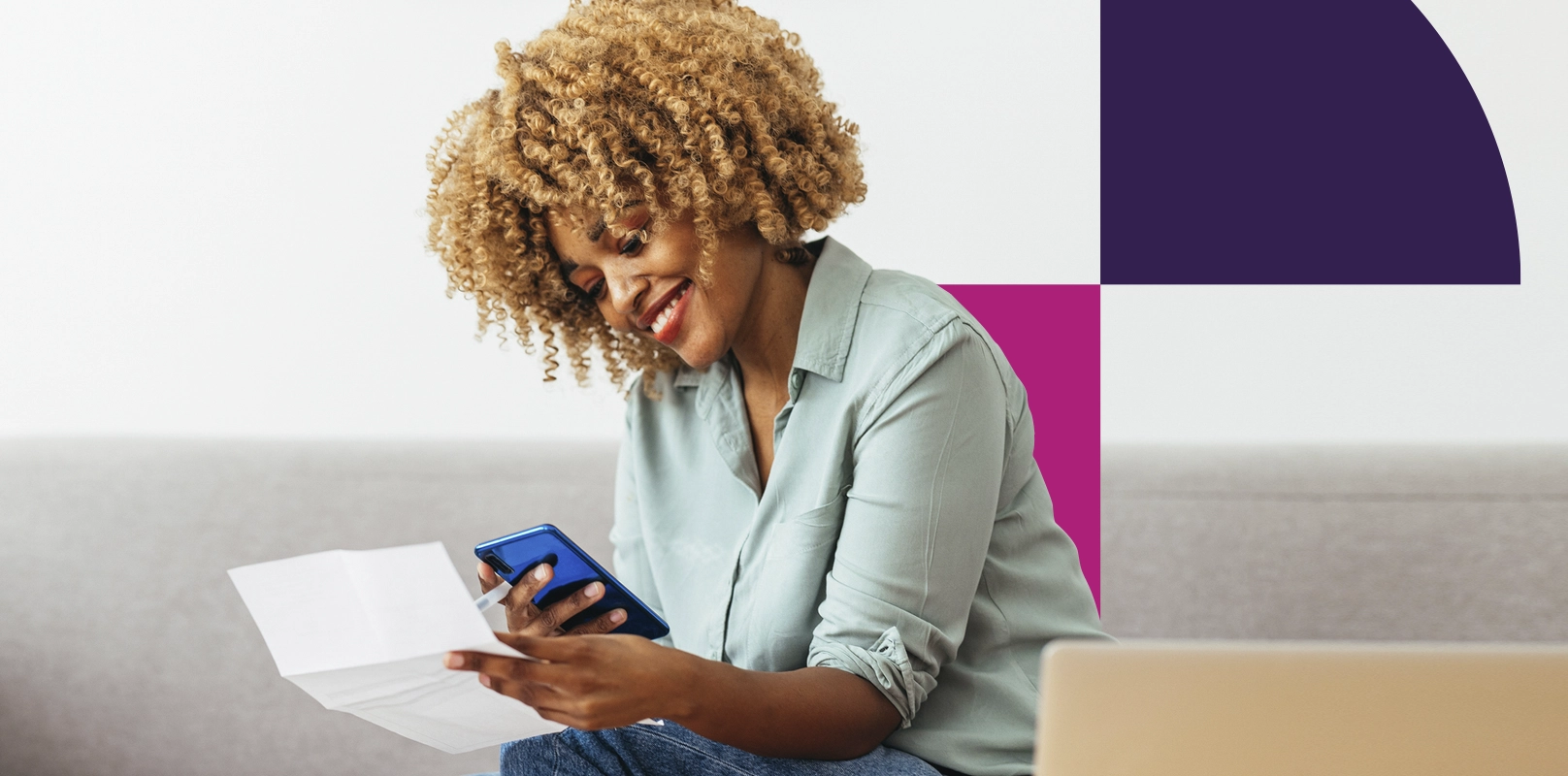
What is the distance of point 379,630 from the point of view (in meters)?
0.89

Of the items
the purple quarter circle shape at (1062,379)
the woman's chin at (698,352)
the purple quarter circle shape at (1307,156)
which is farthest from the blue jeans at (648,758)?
the purple quarter circle shape at (1307,156)

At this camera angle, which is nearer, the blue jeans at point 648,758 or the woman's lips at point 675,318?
the blue jeans at point 648,758

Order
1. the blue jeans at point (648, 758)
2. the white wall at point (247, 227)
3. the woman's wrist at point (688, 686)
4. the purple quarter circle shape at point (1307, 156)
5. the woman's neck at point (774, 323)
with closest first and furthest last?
the woman's wrist at point (688, 686) → the blue jeans at point (648, 758) → the woman's neck at point (774, 323) → the purple quarter circle shape at point (1307, 156) → the white wall at point (247, 227)

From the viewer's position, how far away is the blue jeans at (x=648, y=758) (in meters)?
1.16

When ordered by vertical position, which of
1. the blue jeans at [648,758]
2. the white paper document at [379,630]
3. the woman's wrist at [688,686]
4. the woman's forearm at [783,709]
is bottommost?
the blue jeans at [648,758]

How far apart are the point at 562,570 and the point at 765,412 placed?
34cm

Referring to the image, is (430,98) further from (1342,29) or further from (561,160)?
(1342,29)

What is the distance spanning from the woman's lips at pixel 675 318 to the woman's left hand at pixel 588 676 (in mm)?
419

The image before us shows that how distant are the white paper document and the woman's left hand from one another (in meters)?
0.02

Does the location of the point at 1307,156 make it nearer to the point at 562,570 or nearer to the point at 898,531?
the point at 898,531

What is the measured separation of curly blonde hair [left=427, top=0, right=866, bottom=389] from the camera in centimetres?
133

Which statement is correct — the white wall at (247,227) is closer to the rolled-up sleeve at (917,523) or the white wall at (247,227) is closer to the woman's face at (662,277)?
the woman's face at (662,277)

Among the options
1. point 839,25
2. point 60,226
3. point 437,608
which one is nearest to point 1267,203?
point 839,25

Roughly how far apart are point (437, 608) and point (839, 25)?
137 centimetres
